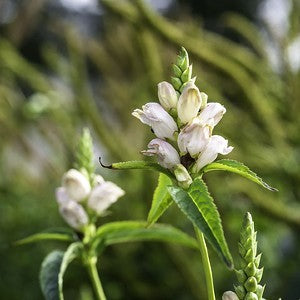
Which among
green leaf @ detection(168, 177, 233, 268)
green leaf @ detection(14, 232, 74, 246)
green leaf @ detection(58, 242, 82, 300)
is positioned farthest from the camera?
green leaf @ detection(14, 232, 74, 246)

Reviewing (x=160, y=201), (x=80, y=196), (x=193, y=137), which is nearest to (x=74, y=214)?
(x=80, y=196)

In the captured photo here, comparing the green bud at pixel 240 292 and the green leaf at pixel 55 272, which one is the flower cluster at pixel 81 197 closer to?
the green leaf at pixel 55 272

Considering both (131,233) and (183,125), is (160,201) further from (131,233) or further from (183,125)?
(131,233)

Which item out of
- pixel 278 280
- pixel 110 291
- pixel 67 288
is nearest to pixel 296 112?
pixel 278 280

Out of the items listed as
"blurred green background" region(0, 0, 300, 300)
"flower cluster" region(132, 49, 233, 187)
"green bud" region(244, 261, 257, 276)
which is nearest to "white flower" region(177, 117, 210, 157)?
"flower cluster" region(132, 49, 233, 187)

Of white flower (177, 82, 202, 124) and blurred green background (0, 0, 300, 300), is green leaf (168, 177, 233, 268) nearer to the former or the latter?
white flower (177, 82, 202, 124)

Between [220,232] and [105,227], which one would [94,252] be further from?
[220,232]

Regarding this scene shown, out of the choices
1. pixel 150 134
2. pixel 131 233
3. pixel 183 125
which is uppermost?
pixel 183 125

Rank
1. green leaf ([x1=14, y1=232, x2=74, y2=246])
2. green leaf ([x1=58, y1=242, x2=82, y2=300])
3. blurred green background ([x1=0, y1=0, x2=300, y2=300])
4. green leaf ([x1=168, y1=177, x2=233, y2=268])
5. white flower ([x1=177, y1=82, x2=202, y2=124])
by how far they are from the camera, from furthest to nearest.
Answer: blurred green background ([x1=0, y1=0, x2=300, y2=300])
green leaf ([x1=14, y1=232, x2=74, y2=246])
green leaf ([x1=58, y1=242, x2=82, y2=300])
white flower ([x1=177, y1=82, x2=202, y2=124])
green leaf ([x1=168, y1=177, x2=233, y2=268])
